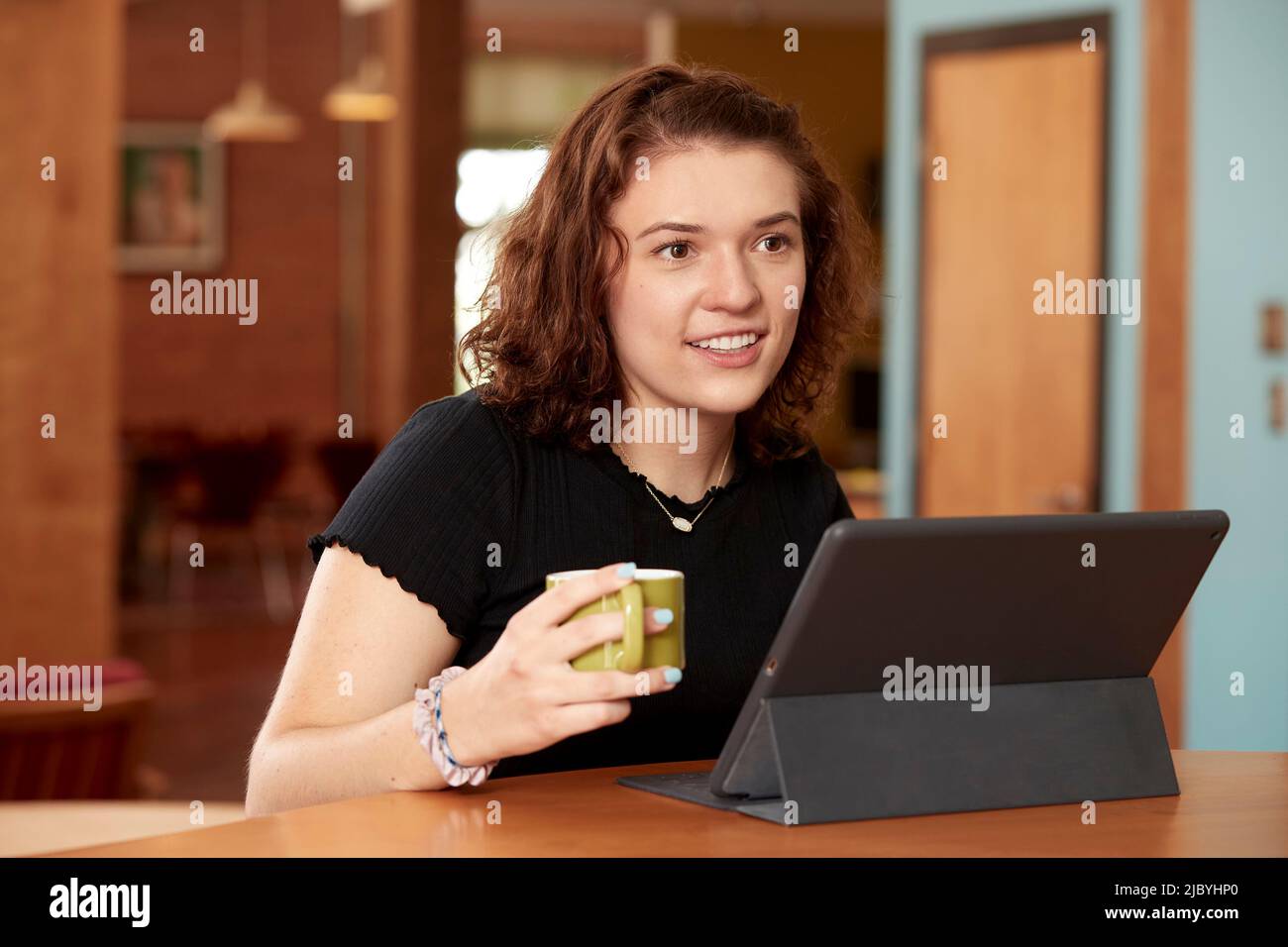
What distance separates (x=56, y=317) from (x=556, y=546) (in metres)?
3.26

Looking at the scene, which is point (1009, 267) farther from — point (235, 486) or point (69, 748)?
point (235, 486)

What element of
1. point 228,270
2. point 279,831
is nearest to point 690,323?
point 279,831

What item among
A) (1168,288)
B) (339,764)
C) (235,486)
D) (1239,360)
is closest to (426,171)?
(235,486)

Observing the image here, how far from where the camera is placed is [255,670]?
7633mm

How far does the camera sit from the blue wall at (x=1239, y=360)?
438 centimetres

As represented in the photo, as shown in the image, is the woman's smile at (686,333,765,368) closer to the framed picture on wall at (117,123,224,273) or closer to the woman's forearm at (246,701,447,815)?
the woman's forearm at (246,701,447,815)

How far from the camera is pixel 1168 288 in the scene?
4473 millimetres

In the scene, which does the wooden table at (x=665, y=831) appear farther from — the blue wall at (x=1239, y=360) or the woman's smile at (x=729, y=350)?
the blue wall at (x=1239, y=360)

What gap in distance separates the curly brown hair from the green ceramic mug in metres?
0.58

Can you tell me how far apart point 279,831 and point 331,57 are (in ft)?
37.9

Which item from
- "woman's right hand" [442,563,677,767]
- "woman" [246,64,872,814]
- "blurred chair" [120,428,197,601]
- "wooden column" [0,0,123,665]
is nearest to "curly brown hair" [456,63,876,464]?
"woman" [246,64,872,814]

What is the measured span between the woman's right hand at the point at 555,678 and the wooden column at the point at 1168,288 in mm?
3383

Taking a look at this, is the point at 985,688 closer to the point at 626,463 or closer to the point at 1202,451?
the point at 626,463
